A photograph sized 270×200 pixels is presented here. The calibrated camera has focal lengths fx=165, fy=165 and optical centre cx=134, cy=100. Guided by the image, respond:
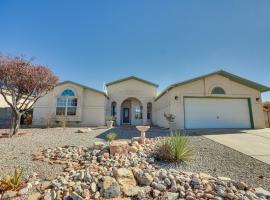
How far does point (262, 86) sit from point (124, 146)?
14321mm

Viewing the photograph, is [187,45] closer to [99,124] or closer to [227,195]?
[227,195]

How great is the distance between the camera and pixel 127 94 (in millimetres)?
21609

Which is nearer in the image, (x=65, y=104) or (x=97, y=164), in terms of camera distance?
(x=97, y=164)

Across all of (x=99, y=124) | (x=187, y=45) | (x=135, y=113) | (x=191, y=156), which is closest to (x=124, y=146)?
(x=191, y=156)

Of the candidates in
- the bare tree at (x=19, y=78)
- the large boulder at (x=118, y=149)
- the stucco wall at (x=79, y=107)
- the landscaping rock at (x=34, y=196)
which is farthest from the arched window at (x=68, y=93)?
the landscaping rock at (x=34, y=196)

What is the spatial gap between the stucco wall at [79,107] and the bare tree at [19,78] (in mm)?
5938

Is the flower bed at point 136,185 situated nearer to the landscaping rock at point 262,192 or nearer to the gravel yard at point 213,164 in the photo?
the landscaping rock at point 262,192

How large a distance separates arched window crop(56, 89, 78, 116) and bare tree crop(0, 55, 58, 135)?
19.1 feet

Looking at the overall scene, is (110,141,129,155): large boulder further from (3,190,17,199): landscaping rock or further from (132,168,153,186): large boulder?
(3,190,17,199): landscaping rock

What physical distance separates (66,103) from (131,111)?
27.2 feet

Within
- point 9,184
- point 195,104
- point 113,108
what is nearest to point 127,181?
point 9,184

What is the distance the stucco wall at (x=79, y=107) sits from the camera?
58.9 ft

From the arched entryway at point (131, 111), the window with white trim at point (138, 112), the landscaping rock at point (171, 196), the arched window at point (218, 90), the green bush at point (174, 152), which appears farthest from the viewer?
the window with white trim at point (138, 112)

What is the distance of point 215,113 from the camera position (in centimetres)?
1405
